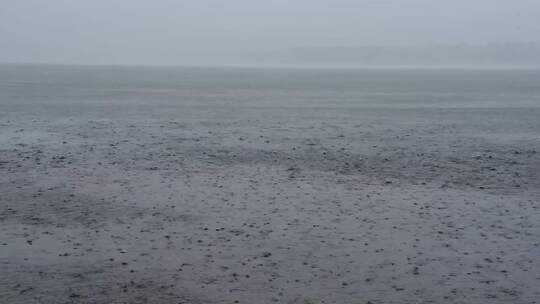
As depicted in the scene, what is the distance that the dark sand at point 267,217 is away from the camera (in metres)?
9.62

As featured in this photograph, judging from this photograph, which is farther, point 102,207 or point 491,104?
point 491,104

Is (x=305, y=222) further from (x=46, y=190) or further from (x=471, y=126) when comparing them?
(x=471, y=126)

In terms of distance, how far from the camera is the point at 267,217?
13547mm

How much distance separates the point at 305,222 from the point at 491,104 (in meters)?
35.9

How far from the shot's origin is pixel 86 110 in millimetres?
36969

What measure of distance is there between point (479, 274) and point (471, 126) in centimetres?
2163

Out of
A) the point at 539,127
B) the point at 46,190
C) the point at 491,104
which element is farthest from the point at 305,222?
the point at 491,104

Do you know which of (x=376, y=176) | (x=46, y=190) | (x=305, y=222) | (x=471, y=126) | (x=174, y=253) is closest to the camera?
(x=174, y=253)

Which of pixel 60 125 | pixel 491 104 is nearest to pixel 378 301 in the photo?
pixel 60 125

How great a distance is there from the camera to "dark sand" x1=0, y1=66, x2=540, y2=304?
962 centimetres

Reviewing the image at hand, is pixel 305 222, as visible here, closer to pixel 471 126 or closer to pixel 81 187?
pixel 81 187

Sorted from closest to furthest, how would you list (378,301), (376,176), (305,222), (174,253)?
(378,301), (174,253), (305,222), (376,176)

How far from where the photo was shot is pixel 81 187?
1602 centimetres

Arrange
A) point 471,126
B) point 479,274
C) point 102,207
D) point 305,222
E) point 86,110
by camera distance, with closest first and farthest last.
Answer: point 479,274, point 305,222, point 102,207, point 471,126, point 86,110
